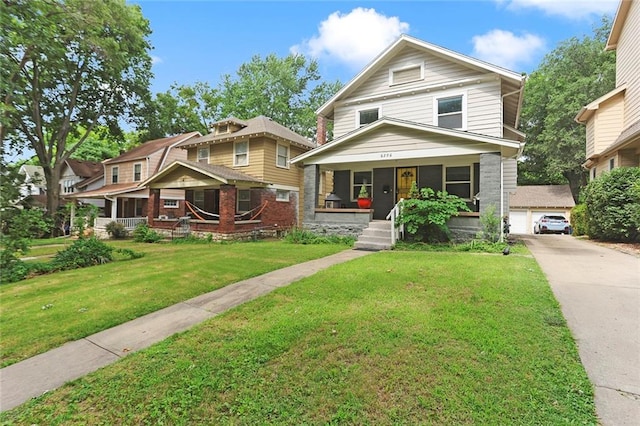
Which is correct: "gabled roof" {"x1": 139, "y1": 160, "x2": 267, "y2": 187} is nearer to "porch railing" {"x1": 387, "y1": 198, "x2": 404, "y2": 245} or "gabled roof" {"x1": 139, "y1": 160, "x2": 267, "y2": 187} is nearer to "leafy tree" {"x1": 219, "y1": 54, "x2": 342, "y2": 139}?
"porch railing" {"x1": 387, "y1": 198, "x2": 404, "y2": 245}

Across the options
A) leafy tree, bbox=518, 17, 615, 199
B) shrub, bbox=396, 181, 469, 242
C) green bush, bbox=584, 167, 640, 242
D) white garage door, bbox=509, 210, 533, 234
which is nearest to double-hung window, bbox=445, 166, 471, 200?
shrub, bbox=396, 181, 469, 242

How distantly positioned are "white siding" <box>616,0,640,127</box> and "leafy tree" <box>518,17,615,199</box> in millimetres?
10693

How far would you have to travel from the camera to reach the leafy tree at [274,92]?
105 ft

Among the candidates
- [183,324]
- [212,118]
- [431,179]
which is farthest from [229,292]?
[212,118]

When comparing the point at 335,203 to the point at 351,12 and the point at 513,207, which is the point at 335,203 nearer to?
the point at 351,12

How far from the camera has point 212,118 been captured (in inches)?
1288

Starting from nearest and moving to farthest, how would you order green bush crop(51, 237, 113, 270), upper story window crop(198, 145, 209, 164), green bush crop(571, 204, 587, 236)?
green bush crop(51, 237, 113, 270), green bush crop(571, 204, 587, 236), upper story window crop(198, 145, 209, 164)

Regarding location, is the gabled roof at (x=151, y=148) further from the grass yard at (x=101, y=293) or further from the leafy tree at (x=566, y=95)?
the leafy tree at (x=566, y=95)

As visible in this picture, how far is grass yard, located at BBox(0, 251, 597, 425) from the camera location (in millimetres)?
2283

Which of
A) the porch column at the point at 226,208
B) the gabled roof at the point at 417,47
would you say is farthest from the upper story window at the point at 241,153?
the gabled roof at the point at 417,47

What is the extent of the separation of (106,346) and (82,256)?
21.5 ft

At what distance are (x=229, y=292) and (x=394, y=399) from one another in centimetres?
377

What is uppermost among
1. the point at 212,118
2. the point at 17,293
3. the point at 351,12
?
the point at 212,118

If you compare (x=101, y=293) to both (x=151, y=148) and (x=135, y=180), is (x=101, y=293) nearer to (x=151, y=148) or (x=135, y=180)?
(x=135, y=180)
